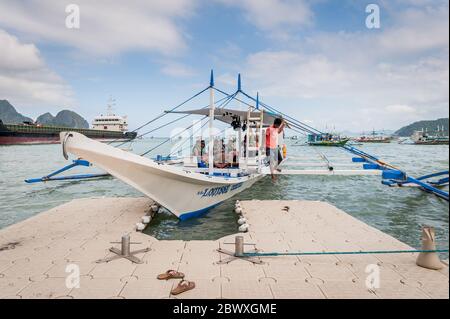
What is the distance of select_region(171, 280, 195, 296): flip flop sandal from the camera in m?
4.87

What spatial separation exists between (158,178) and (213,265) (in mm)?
3673

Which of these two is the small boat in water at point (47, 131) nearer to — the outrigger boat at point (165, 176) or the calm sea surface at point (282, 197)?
the calm sea surface at point (282, 197)

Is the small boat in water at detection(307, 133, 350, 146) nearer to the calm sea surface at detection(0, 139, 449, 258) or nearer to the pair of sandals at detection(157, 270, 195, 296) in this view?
the calm sea surface at detection(0, 139, 449, 258)

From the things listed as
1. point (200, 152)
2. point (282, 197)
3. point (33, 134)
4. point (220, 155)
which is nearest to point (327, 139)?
point (282, 197)

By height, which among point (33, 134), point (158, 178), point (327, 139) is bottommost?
point (158, 178)

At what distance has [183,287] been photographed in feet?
16.3

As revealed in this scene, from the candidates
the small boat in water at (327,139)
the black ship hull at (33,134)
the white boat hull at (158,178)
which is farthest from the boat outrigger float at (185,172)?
the black ship hull at (33,134)

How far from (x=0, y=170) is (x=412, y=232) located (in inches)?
1355

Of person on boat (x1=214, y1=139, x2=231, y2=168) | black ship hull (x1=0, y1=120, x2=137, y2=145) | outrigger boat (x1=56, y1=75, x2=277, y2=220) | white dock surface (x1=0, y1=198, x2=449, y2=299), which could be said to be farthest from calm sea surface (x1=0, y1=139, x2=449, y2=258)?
black ship hull (x1=0, y1=120, x2=137, y2=145)

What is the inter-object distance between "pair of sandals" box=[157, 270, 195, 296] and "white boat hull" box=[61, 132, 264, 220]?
3.50m

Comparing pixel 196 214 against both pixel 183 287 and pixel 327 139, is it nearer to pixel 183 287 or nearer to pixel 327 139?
pixel 183 287
